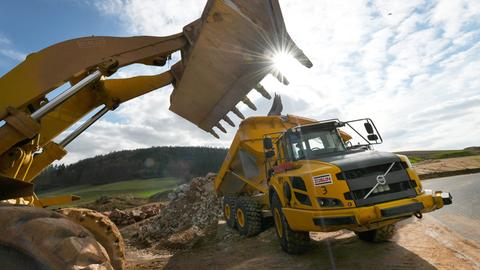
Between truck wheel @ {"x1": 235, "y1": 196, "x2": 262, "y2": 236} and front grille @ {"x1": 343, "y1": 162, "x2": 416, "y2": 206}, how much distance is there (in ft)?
10.7

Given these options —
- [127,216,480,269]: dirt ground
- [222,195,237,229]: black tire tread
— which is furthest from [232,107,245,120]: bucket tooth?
[222,195,237,229]: black tire tread

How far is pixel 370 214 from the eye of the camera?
4418 millimetres

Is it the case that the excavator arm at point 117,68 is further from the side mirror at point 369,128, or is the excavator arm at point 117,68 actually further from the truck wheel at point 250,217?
the truck wheel at point 250,217

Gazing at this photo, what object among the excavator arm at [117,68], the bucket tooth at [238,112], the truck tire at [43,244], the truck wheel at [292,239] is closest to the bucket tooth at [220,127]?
the bucket tooth at [238,112]

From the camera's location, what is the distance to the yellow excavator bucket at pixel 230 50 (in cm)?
411

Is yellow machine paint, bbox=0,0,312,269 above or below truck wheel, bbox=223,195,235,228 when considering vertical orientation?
above

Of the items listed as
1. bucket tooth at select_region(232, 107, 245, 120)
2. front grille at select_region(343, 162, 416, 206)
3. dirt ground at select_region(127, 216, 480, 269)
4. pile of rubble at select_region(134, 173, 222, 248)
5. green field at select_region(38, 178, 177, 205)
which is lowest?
dirt ground at select_region(127, 216, 480, 269)

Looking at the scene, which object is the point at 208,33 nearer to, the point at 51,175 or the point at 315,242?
the point at 315,242

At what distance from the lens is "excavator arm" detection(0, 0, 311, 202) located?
3.41 m

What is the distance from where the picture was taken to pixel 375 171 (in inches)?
190

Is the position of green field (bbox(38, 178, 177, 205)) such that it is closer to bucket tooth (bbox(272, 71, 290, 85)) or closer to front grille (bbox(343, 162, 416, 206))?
bucket tooth (bbox(272, 71, 290, 85))

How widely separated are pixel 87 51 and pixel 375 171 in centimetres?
405

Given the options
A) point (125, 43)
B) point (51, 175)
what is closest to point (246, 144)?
point (125, 43)

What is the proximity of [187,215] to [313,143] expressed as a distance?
5.94 meters
